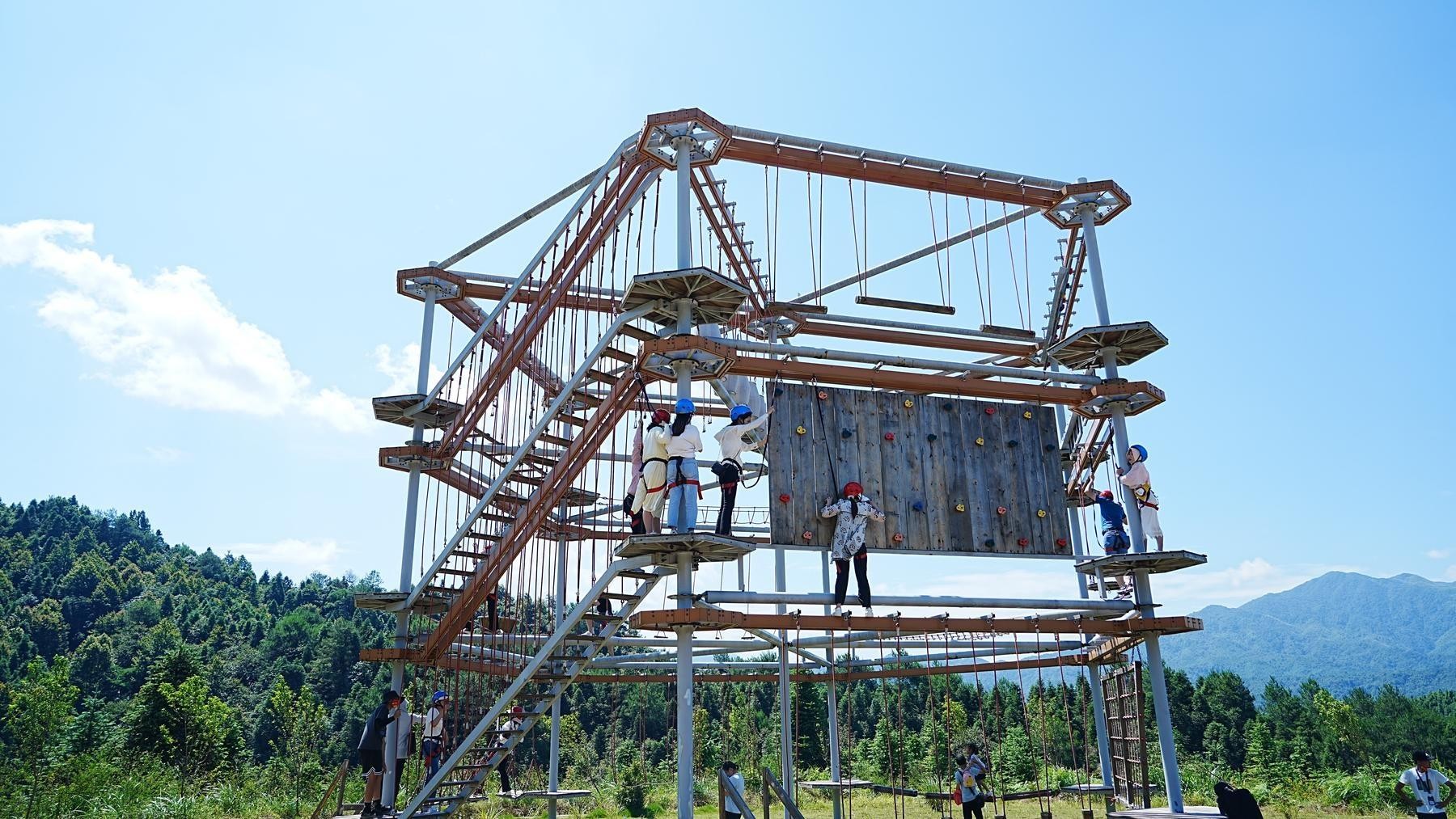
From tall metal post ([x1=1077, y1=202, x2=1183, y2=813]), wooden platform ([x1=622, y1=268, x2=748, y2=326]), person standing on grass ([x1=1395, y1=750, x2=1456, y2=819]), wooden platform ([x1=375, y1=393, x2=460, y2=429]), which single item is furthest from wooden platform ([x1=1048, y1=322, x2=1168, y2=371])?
wooden platform ([x1=375, y1=393, x2=460, y2=429])

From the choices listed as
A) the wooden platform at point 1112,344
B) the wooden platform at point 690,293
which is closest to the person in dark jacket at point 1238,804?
the wooden platform at point 1112,344

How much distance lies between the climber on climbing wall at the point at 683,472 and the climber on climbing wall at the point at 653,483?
0.27 ft

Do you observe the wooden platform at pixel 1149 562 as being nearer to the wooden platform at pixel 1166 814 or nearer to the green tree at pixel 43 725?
the wooden platform at pixel 1166 814

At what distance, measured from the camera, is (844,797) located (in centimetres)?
2738

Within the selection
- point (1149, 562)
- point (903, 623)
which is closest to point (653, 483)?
point (903, 623)

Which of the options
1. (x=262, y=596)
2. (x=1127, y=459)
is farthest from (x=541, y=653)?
(x=262, y=596)

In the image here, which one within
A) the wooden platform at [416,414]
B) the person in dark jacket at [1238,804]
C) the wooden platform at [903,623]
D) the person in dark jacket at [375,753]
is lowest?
the person in dark jacket at [1238,804]

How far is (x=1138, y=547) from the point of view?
15000mm

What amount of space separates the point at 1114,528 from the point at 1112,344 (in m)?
2.92

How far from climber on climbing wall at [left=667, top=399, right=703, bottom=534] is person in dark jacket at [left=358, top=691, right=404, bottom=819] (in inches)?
218

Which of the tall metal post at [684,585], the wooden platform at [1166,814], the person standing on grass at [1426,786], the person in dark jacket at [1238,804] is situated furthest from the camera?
the person standing on grass at [1426,786]

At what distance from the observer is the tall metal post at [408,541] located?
1645 cm

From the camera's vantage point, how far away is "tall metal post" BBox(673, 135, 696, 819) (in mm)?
12180

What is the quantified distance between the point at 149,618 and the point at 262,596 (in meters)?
16.5
